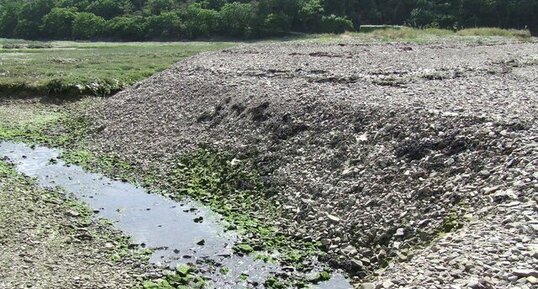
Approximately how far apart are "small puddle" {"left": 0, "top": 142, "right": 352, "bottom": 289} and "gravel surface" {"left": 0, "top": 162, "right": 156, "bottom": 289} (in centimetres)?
102

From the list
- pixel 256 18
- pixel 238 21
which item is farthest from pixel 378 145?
pixel 256 18

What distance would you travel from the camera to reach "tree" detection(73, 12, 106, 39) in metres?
124

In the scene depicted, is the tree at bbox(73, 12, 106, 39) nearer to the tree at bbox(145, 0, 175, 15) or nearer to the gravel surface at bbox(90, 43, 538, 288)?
→ the tree at bbox(145, 0, 175, 15)

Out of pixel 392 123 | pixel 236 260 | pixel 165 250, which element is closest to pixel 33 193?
pixel 165 250

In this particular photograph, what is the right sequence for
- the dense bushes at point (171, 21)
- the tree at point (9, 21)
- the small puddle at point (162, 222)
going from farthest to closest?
1. the tree at point (9, 21)
2. the dense bushes at point (171, 21)
3. the small puddle at point (162, 222)

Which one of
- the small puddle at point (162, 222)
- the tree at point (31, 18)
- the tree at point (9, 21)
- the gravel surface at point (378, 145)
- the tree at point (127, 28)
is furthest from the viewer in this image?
the tree at point (9, 21)

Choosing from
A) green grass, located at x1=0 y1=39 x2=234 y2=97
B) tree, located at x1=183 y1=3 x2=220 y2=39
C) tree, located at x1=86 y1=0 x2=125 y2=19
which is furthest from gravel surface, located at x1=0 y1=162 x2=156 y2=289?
tree, located at x1=86 y1=0 x2=125 y2=19

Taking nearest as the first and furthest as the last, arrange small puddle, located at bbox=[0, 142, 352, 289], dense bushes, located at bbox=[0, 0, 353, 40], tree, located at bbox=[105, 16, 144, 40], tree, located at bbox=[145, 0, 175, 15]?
1. small puddle, located at bbox=[0, 142, 352, 289]
2. dense bushes, located at bbox=[0, 0, 353, 40]
3. tree, located at bbox=[105, 16, 144, 40]
4. tree, located at bbox=[145, 0, 175, 15]

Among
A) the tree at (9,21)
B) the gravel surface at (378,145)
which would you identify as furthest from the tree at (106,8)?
the gravel surface at (378,145)

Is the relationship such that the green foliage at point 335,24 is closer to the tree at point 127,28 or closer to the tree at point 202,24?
the tree at point 202,24

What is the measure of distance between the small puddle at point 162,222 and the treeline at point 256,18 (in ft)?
278

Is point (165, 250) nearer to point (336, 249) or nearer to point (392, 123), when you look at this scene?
point (336, 249)

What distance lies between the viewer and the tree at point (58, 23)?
13075 centimetres

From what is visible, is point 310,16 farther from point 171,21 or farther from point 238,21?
point 171,21
